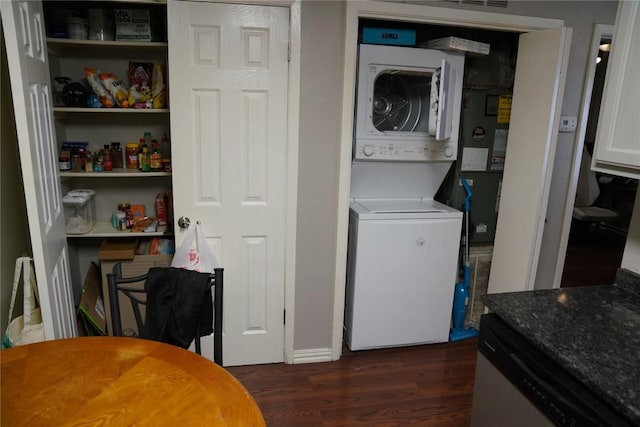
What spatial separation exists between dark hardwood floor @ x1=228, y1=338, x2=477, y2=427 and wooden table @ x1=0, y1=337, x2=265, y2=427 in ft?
3.40

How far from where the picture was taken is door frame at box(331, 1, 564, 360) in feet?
7.36

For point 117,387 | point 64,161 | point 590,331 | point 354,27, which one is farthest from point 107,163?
point 590,331

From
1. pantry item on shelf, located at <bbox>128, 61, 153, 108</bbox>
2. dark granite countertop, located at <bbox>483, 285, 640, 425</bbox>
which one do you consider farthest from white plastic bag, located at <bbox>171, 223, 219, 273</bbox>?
dark granite countertop, located at <bbox>483, 285, 640, 425</bbox>

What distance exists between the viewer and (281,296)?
252cm

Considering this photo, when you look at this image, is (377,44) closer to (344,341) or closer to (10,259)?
(344,341)

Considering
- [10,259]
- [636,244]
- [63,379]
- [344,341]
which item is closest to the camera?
[63,379]

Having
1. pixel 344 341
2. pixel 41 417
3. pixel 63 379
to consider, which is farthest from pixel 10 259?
pixel 344 341

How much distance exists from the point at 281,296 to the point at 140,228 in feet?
3.27

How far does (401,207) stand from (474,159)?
0.62 metres

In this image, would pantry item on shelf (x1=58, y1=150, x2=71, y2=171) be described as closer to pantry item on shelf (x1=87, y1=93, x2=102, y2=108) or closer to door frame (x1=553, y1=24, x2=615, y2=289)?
pantry item on shelf (x1=87, y1=93, x2=102, y2=108)

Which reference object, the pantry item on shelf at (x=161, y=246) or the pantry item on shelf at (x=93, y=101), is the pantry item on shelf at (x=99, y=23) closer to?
the pantry item on shelf at (x=93, y=101)

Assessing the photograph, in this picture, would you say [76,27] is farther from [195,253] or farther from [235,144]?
[195,253]

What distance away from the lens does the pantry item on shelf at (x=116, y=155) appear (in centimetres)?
267

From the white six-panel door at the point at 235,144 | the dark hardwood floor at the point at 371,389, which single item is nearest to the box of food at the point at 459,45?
the white six-panel door at the point at 235,144
